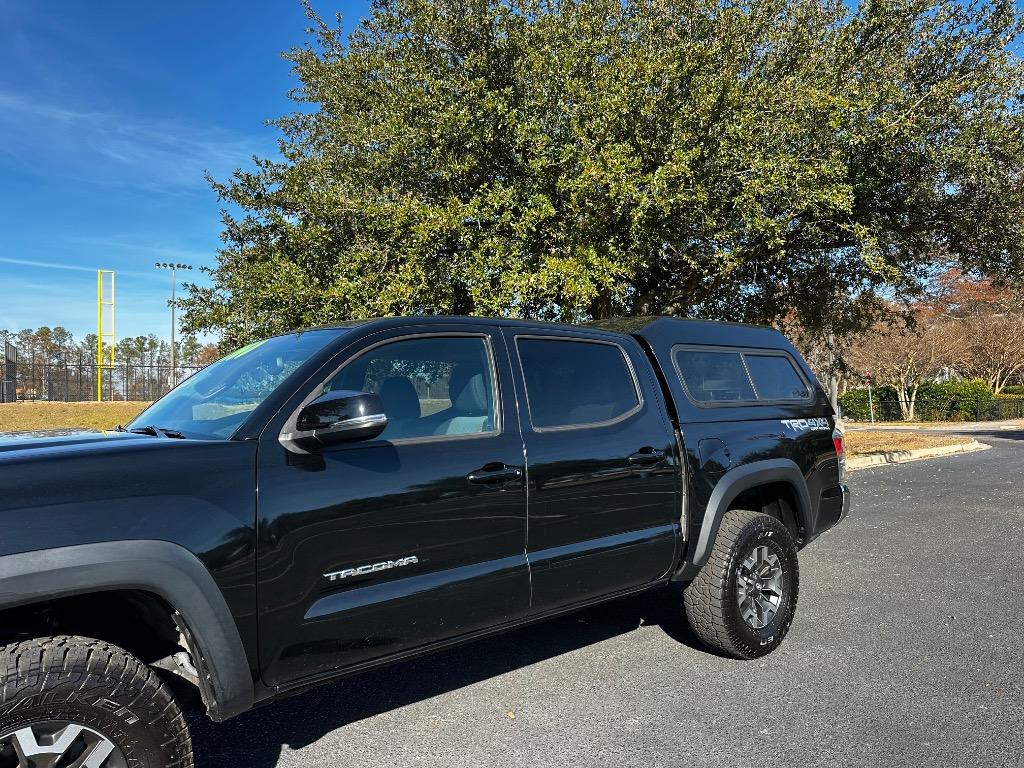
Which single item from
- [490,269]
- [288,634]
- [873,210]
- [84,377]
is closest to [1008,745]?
[288,634]

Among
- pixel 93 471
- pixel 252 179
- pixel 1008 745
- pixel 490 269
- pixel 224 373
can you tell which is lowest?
pixel 1008 745

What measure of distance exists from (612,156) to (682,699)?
679 centimetres

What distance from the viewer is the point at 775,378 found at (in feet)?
16.1

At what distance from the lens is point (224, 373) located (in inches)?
134

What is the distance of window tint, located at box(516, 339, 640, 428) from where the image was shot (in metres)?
3.52

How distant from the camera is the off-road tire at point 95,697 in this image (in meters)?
2.11

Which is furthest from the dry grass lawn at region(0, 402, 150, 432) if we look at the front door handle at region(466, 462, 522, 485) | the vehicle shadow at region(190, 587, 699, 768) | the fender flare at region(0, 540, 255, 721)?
the fender flare at region(0, 540, 255, 721)

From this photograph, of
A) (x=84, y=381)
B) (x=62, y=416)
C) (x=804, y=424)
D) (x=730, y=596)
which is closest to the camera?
(x=730, y=596)

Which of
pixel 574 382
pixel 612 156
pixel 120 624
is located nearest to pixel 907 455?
pixel 612 156

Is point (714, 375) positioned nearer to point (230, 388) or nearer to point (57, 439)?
point (230, 388)

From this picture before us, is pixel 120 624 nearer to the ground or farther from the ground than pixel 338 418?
nearer to the ground

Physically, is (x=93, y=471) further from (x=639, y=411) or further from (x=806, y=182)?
(x=806, y=182)

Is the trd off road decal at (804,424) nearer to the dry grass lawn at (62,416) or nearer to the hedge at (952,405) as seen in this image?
the dry grass lawn at (62,416)

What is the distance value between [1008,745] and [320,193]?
9.36 m
